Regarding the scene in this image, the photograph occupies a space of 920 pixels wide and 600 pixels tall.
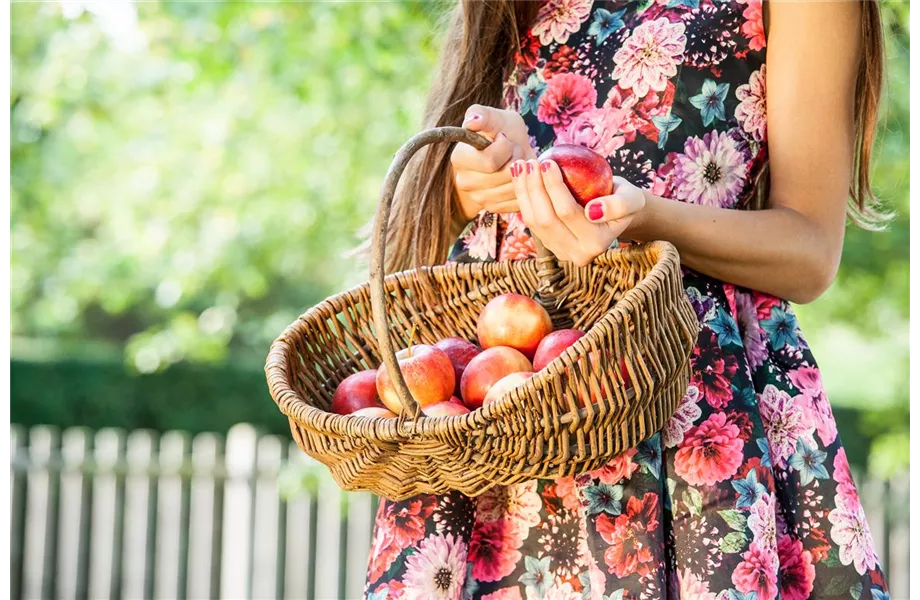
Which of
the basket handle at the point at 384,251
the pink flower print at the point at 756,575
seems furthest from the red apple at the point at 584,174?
the pink flower print at the point at 756,575

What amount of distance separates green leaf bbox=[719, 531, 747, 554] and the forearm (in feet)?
1.14

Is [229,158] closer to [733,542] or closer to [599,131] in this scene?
[599,131]

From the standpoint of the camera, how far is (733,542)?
1179 millimetres

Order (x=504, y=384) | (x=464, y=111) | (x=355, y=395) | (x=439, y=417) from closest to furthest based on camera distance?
1. (x=439, y=417)
2. (x=504, y=384)
3. (x=355, y=395)
4. (x=464, y=111)

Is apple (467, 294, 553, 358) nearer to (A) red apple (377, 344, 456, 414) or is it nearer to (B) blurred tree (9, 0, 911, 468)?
(A) red apple (377, 344, 456, 414)

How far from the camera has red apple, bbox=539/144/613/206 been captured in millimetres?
1146

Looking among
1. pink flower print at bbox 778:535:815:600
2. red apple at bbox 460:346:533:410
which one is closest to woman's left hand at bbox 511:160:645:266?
red apple at bbox 460:346:533:410

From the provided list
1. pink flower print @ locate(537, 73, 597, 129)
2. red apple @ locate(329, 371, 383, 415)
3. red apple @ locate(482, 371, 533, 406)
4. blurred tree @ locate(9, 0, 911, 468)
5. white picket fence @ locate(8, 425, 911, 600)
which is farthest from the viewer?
white picket fence @ locate(8, 425, 911, 600)

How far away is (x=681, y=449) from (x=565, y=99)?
0.54 metres

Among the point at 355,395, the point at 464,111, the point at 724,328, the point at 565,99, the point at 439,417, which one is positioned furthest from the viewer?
the point at 464,111

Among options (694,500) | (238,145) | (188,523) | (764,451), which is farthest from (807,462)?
(188,523)

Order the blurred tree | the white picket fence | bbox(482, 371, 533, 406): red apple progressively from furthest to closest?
the white picket fence
the blurred tree
bbox(482, 371, 533, 406): red apple

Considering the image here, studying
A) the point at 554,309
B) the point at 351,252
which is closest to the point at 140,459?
the point at 351,252

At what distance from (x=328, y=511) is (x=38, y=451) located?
150cm
